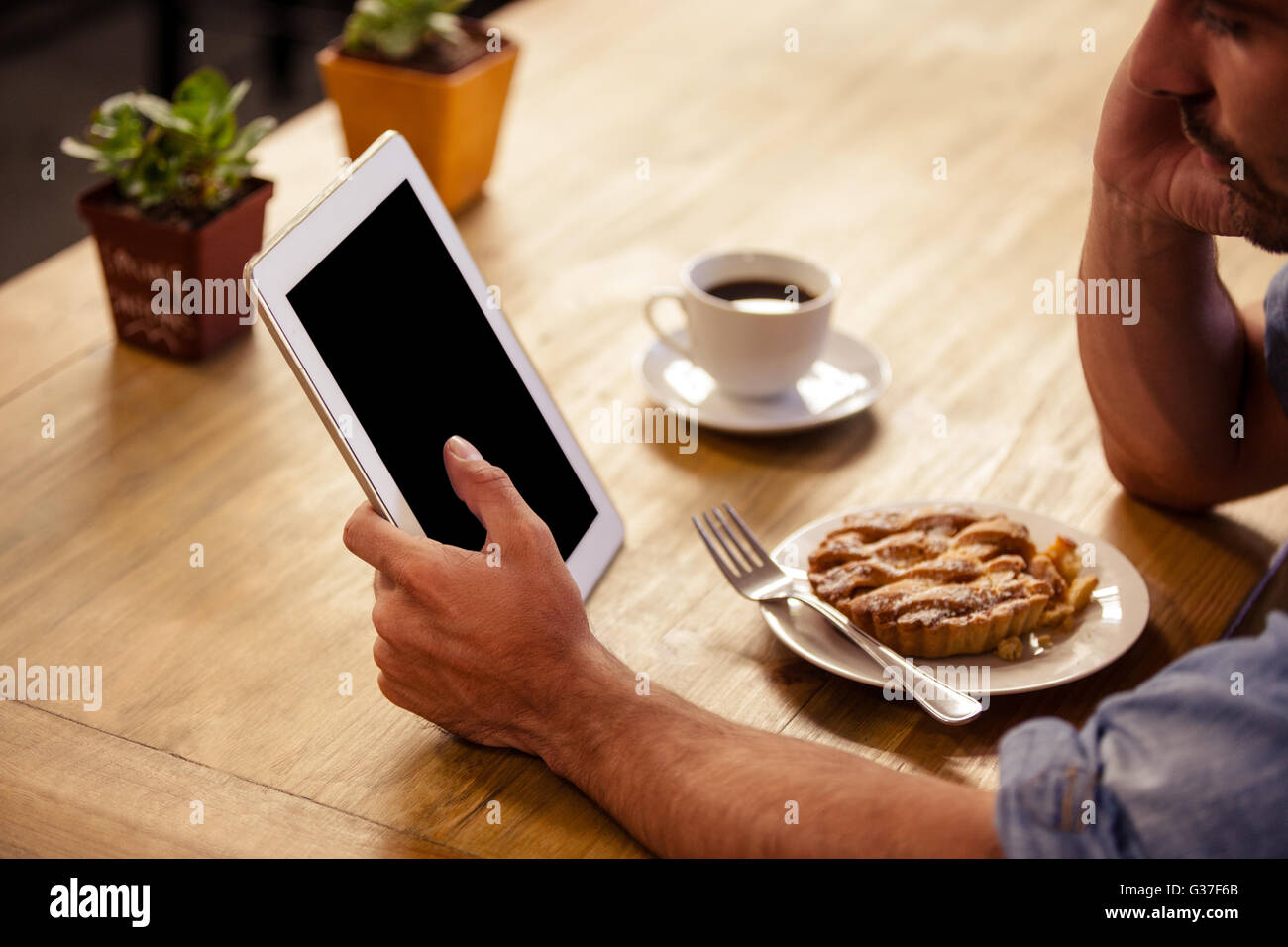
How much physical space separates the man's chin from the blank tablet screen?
1.72 ft

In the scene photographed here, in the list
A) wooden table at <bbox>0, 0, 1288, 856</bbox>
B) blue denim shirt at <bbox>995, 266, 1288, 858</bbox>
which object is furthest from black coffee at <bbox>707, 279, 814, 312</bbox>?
Answer: blue denim shirt at <bbox>995, 266, 1288, 858</bbox>

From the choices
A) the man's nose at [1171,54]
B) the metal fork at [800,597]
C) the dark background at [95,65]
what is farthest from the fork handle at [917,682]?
the dark background at [95,65]

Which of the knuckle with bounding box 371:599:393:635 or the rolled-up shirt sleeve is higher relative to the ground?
the rolled-up shirt sleeve

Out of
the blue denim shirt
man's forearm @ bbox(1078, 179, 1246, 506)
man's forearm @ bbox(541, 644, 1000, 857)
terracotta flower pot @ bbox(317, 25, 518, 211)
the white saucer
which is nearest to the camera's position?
the blue denim shirt

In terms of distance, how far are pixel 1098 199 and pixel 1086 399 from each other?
9.0 inches

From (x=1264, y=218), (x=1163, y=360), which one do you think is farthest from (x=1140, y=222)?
(x=1264, y=218)

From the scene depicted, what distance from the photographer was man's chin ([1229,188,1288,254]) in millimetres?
924

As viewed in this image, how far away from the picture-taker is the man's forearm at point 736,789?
0.81m

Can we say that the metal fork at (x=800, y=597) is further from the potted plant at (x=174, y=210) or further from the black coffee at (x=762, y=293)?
the potted plant at (x=174, y=210)

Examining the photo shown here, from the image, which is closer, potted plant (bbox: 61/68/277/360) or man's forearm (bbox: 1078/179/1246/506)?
man's forearm (bbox: 1078/179/1246/506)

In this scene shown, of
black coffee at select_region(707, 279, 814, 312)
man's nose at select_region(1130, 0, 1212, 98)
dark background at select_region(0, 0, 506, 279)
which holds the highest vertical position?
man's nose at select_region(1130, 0, 1212, 98)

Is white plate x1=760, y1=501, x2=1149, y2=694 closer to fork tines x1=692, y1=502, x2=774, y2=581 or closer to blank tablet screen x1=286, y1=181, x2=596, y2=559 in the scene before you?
fork tines x1=692, y1=502, x2=774, y2=581

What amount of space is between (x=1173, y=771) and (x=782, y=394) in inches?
27.4
